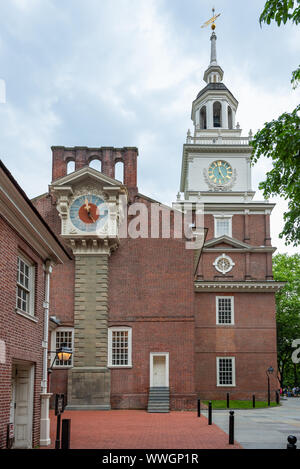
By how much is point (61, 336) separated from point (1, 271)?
61.7 ft

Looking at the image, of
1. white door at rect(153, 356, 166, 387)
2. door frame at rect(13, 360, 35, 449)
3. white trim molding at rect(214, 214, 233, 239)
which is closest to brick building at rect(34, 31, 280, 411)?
white door at rect(153, 356, 166, 387)

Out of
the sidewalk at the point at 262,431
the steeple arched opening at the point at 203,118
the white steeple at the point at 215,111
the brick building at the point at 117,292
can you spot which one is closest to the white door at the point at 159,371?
the brick building at the point at 117,292

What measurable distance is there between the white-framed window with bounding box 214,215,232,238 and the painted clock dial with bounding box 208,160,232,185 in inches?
125

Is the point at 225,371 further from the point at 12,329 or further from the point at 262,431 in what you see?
the point at 12,329

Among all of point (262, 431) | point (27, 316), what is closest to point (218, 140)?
point (262, 431)

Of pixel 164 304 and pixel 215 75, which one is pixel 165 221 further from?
pixel 215 75

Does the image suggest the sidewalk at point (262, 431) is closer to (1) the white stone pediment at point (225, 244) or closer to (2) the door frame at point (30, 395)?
(2) the door frame at point (30, 395)

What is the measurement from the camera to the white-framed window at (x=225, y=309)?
3903 cm

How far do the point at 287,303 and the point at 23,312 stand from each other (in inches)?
1884

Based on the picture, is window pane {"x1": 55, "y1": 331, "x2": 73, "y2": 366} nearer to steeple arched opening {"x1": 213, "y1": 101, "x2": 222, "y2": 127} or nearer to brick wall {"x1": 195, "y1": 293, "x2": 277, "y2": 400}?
brick wall {"x1": 195, "y1": 293, "x2": 277, "y2": 400}

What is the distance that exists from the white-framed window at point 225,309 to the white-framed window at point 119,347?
1131 cm
